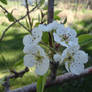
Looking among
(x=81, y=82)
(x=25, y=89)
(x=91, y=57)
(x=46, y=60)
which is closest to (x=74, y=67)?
(x=46, y=60)

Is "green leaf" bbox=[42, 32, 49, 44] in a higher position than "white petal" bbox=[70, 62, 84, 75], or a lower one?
higher

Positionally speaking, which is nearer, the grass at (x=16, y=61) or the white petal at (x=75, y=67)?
the white petal at (x=75, y=67)

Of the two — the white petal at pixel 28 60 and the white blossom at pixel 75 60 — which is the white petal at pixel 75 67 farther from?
the white petal at pixel 28 60

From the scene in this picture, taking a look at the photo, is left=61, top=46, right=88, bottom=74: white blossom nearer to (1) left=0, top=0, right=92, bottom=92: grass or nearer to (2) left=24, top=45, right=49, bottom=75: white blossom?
(2) left=24, top=45, right=49, bottom=75: white blossom

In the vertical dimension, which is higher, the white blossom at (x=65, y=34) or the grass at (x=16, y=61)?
the white blossom at (x=65, y=34)

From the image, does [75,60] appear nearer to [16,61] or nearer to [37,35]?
[37,35]

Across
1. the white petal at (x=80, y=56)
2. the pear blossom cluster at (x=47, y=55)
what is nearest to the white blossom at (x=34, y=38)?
the pear blossom cluster at (x=47, y=55)

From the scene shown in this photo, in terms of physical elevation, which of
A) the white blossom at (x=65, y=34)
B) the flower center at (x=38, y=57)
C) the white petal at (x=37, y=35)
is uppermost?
the white petal at (x=37, y=35)

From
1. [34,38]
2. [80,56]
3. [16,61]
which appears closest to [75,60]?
[80,56]

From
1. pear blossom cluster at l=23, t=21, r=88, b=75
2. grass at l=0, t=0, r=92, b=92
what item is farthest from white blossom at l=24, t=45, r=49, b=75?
grass at l=0, t=0, r=92, b=92
